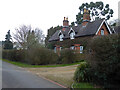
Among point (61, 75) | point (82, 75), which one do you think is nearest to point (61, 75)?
point (61, 75)

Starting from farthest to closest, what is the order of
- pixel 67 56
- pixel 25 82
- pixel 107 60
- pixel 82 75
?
pixel 67 56, pixel 25 82, pixel 82 75, pixel 107 60

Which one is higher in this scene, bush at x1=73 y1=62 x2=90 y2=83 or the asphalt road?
bush at x1=73 y1=62 x2=90 y2=83

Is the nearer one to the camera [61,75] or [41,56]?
[61,75]

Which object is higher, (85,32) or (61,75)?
(85,32)

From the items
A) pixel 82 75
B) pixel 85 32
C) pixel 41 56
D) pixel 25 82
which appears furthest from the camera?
pixel 85 32

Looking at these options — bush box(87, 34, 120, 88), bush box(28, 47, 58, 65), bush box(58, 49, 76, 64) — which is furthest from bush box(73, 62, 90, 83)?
bush box(28, 47, 58, 65)

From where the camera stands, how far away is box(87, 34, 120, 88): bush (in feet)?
21.0

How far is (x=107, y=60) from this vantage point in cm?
663

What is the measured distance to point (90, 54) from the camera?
8.02 meters

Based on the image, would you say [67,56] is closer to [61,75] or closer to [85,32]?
[61,75]

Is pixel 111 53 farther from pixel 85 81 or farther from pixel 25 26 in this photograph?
pixel 25 26

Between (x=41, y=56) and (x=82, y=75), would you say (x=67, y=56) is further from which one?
(x=82, y=75)

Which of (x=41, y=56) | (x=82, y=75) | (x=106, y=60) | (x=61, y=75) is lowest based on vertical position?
(x=61, y=75)

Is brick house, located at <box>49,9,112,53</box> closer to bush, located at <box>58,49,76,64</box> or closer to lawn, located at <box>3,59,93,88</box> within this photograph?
bush, located at <box>58,49,76,64</box>
